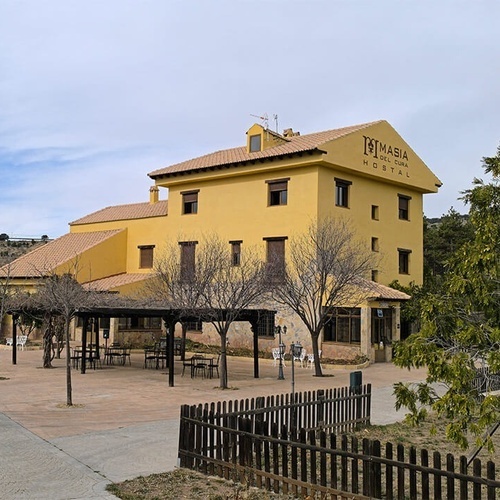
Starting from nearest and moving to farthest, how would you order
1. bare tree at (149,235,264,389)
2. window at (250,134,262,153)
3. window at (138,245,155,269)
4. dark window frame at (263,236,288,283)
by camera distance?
bare tree at (149,235,264,389), dark window frame at (263,236,288,283), window at (250,134,262,153), window at (138,245,155,269)

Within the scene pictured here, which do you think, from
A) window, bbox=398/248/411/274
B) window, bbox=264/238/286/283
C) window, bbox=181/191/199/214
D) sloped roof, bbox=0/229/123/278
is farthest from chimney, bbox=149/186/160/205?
window, bbox=398/248/411/274

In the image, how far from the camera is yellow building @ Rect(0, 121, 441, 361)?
30.7 meters

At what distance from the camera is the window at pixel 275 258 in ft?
92.3

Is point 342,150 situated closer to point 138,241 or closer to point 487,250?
point 138,241

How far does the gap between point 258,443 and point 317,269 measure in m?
18.5

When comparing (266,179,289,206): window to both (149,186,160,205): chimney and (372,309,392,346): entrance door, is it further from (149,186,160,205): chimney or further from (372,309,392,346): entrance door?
(149,186,160,205): chimney

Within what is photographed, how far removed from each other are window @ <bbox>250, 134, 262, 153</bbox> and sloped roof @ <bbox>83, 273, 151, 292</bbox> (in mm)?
9613

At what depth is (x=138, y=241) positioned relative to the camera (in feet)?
132

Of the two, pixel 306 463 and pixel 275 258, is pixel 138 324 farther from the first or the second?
pixel 306 463

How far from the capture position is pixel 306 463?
8.12m

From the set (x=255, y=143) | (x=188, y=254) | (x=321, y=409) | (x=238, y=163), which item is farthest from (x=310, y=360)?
(x=321, y=409)

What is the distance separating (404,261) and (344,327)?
27.4 feet

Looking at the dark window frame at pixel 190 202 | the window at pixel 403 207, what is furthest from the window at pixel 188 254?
the window at pixel 403 207

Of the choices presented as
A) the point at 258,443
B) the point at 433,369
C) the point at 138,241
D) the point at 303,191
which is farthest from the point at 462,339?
the point at 138,241
